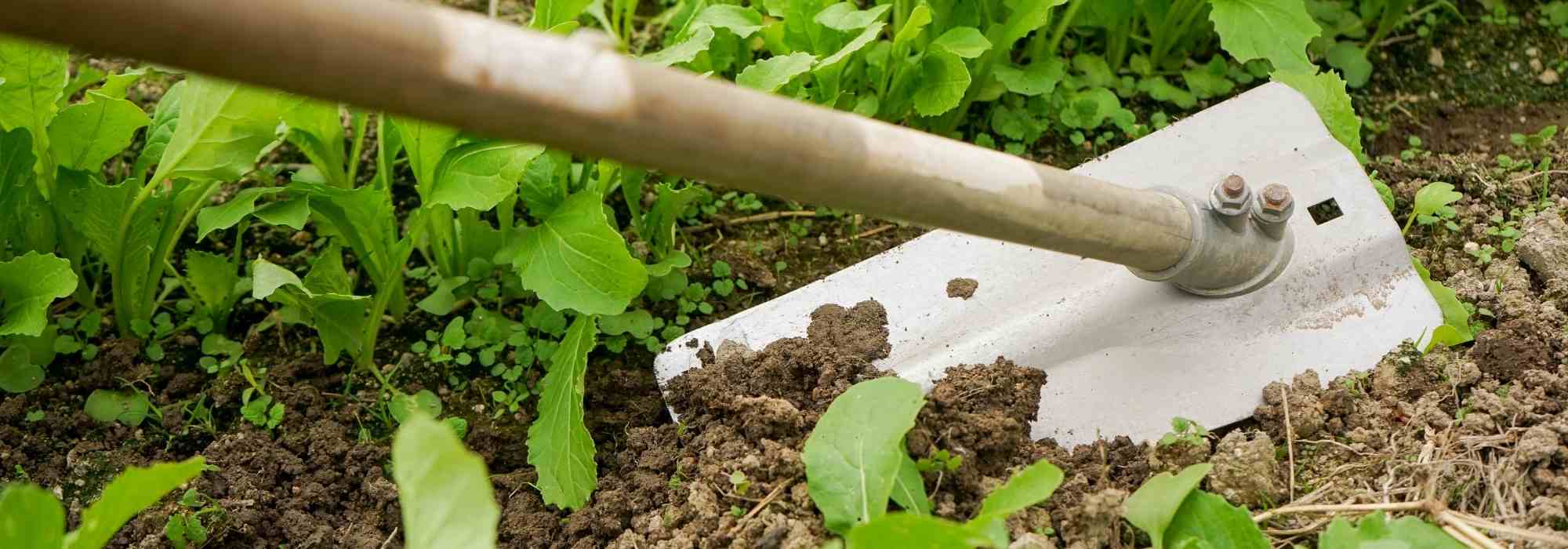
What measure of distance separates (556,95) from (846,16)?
3.57ft

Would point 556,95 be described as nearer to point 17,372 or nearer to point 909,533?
point 909,533

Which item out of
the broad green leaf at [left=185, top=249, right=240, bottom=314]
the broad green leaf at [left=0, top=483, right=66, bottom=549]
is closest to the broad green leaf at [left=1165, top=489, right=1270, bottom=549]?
the broad green leaf at [left=0, top=483, right=66, bottom=549]

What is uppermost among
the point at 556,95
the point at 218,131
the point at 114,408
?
the point at 556,95

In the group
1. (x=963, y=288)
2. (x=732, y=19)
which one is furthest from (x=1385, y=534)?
(x=732, y=19)

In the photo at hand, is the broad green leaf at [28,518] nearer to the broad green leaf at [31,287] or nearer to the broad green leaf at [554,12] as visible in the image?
the broad green leaf at [31,287]

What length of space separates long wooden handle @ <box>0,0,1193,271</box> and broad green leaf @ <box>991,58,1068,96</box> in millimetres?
962

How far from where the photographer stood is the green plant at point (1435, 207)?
2.12 metres

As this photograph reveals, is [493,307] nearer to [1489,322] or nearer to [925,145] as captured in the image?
[925,145]

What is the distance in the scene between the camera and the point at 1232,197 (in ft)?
5.98

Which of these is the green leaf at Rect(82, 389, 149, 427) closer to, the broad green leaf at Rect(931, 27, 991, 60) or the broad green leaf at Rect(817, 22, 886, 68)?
the broad green leaf at Rect(817, 22, 886, 68)

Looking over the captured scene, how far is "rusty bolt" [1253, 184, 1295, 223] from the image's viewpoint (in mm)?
1852

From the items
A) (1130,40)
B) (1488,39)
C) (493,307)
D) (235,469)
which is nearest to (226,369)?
(235,469)

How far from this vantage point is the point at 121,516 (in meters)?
1.38

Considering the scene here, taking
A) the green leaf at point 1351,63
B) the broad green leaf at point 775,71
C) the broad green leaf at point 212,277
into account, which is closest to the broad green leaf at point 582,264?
the broad green leaf at point 775,71
